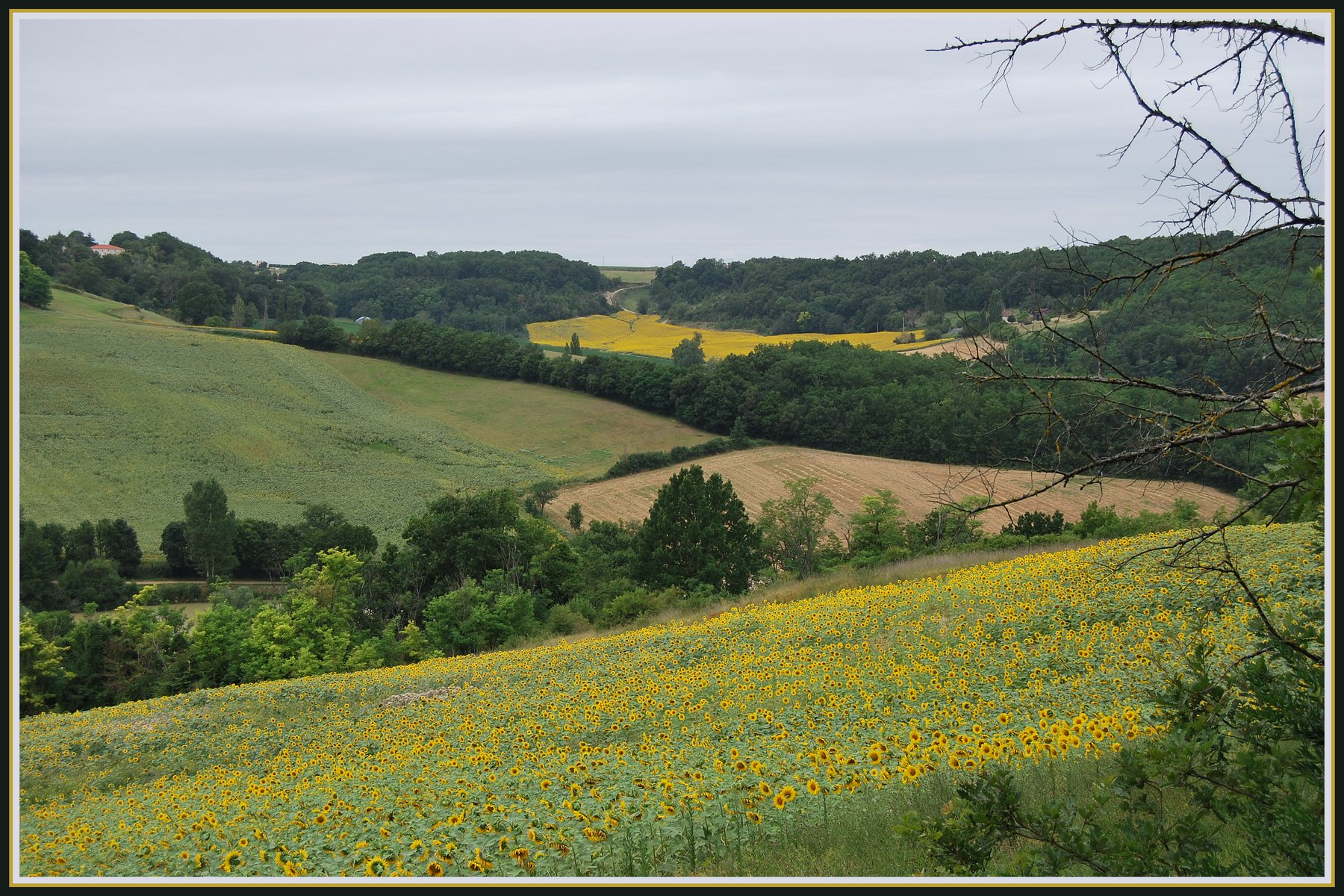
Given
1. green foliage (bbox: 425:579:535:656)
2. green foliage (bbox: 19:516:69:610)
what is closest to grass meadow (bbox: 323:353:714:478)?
green foliage (bbox: 19:516:69:610)

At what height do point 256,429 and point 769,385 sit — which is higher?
point 769,385

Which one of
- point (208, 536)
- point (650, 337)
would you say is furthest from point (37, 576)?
point (650, 337)

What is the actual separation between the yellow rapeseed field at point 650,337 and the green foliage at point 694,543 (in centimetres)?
4090

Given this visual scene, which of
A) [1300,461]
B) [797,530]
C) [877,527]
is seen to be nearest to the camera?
[1300,461]

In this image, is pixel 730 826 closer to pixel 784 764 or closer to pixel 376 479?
pixel 784 764

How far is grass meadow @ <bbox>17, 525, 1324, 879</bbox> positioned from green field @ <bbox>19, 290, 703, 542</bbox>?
44.3 m

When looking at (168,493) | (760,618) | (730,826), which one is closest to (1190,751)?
(730,826)

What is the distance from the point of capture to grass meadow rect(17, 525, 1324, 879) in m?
6.06

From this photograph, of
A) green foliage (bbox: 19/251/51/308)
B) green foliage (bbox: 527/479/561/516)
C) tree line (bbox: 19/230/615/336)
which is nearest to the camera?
green foliage (bbox: 527/479/561/516)

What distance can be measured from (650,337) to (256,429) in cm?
6117

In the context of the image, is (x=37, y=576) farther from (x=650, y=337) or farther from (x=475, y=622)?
(x=650, y=337)

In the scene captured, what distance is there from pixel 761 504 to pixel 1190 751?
4987cm

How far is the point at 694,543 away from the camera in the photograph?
39.6m

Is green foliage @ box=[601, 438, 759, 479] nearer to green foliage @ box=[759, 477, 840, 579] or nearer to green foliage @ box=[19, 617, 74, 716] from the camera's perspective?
green foliage @ box=[759, 477, 840, 579]
